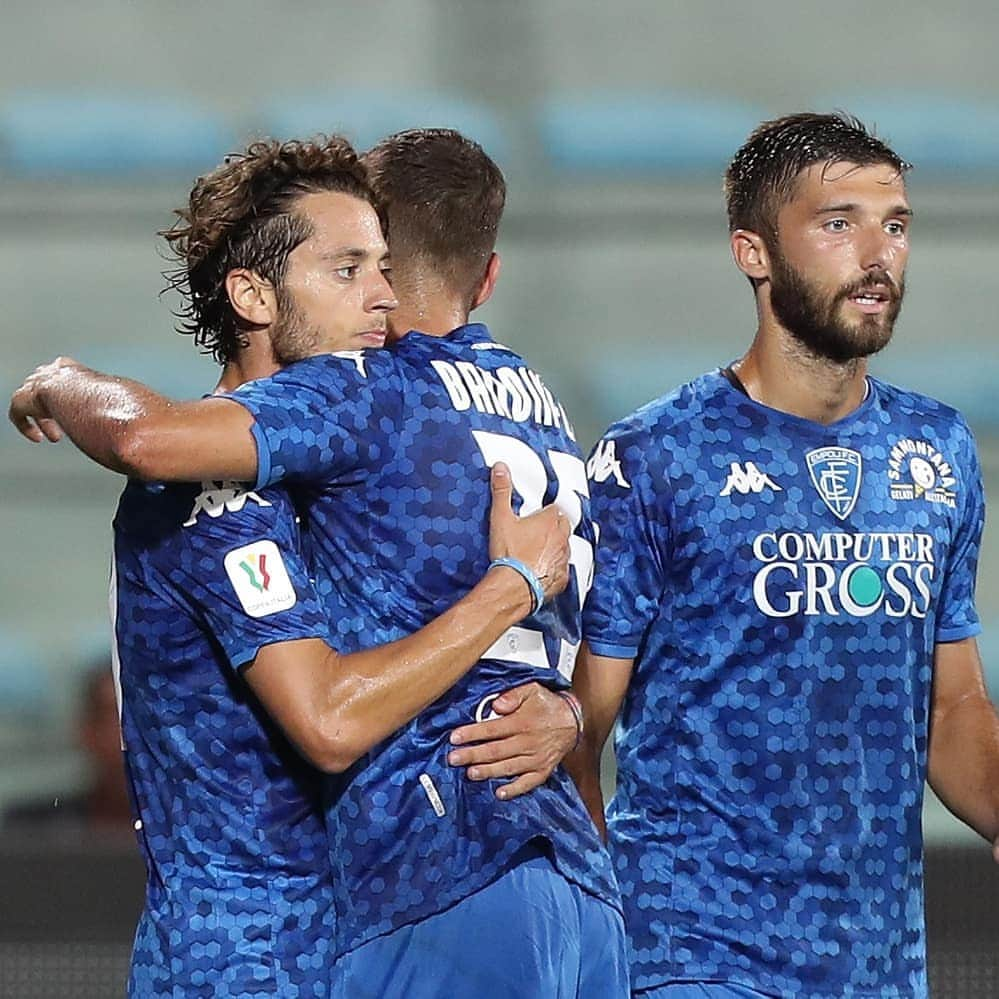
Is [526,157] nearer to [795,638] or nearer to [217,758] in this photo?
[795,638]

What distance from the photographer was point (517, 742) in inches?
98.1

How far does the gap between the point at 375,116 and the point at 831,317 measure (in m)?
5.20

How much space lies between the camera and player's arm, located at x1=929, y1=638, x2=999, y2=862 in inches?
125

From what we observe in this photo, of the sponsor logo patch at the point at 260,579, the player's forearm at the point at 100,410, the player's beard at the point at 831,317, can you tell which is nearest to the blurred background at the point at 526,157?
the player's beard at the point at 831,317

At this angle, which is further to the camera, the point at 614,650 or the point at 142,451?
the point at 614,650

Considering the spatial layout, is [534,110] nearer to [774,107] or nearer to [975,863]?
[774,107]

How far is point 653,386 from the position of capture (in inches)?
309

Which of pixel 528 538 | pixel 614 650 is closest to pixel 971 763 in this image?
pixel 614 650

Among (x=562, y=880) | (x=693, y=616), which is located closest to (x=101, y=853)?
(x=693, y=616)

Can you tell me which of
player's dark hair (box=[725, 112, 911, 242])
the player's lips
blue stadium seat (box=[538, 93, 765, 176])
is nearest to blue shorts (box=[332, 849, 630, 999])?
the player's lips

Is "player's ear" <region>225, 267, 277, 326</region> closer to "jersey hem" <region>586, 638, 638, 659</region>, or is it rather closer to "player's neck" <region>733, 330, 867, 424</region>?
"jersey hem" <region>586, 638, 638, 659</region>

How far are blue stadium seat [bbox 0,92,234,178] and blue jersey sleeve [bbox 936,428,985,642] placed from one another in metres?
A: 5.46

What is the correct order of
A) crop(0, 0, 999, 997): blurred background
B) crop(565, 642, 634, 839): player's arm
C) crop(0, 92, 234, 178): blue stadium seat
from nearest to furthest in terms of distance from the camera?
crop(565, 642, 634, 839): player's arm → crop(0, 0, 999, 997): blurred background → crop(0, 92, 234, 178): blue stadium seat

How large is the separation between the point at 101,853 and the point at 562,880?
3.32 m
